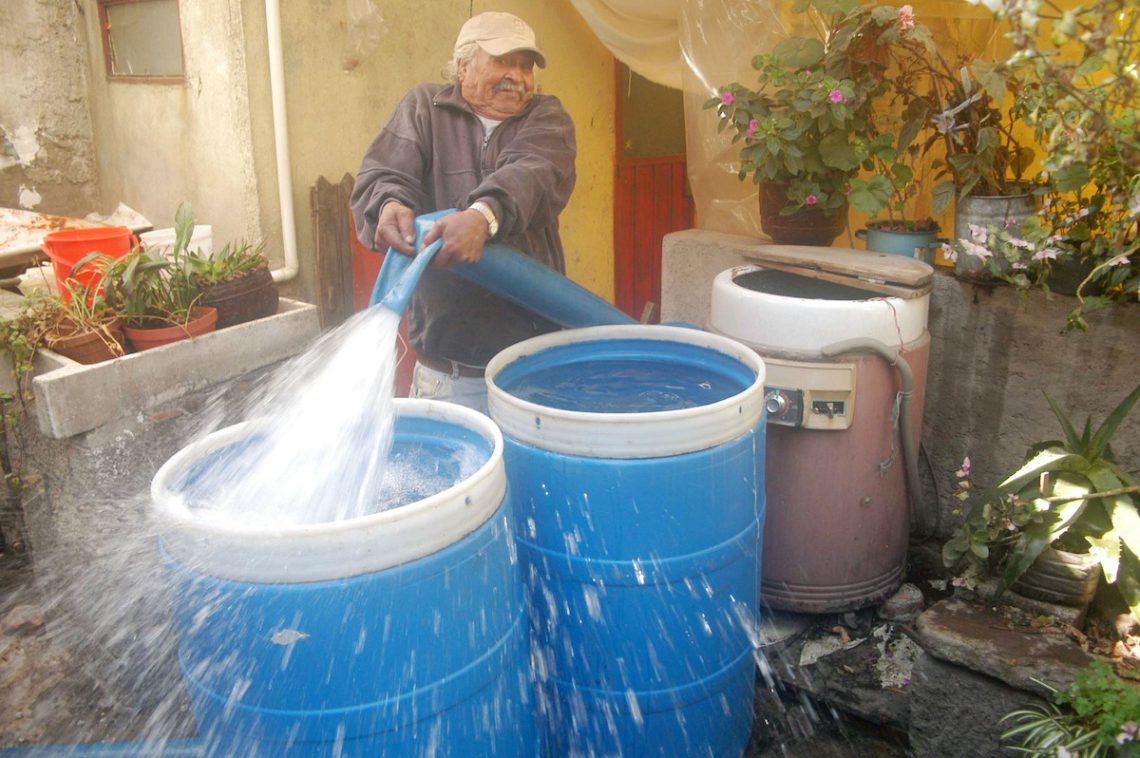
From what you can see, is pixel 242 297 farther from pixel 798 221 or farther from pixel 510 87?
pixel 798 221

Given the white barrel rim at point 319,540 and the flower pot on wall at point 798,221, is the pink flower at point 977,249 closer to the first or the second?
the flower pot on wall at point 798,221

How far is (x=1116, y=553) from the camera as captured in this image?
2.34 metres

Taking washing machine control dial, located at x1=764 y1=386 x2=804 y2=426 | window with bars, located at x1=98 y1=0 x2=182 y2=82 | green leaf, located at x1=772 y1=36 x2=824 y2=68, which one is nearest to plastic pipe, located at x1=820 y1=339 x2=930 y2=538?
washing machine control dial, located at x1=764 y1=386 x2=804 y2=426

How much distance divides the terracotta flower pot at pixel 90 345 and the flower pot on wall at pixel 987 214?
2.83 metres

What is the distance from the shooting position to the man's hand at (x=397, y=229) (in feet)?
7.46

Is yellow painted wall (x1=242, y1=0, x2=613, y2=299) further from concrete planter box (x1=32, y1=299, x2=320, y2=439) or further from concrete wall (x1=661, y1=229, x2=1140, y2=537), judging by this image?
concrete wall (x1=661, y1=229, x2=1140, y2=537)

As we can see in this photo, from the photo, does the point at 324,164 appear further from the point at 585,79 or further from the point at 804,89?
the point at 804,89

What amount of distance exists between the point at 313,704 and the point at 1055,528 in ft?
6.14

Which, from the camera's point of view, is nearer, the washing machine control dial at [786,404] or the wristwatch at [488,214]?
the wristwatch at [488,214]

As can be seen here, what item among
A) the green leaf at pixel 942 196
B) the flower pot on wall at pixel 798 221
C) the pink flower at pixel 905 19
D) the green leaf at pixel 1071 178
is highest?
the pink flower at pixel 905 19

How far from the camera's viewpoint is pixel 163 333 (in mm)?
3215

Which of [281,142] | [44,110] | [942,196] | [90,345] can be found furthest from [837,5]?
[44,110]

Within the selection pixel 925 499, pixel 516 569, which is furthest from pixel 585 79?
pixel 516 569

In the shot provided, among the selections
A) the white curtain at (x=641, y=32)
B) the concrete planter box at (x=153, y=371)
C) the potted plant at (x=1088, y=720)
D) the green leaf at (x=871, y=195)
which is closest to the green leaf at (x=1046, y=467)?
the potted plant at (x=1088, y=720)
